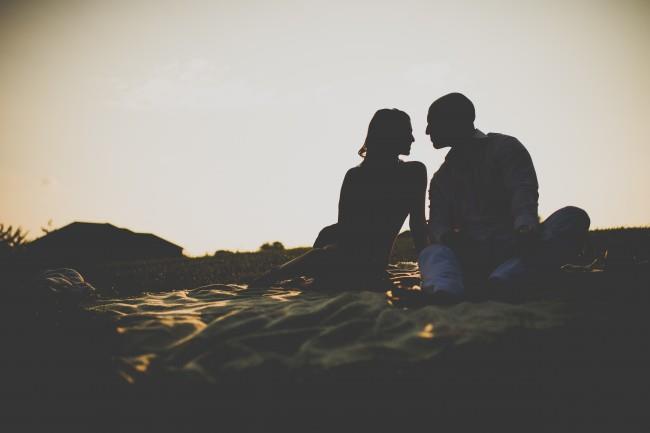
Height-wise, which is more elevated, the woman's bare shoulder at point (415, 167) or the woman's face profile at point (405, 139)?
the woman's face profile at point (405, 139)

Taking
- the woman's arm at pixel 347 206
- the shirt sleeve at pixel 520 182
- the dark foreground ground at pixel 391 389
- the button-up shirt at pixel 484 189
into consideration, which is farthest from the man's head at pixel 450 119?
the dark foreground ground at pixel 391 389

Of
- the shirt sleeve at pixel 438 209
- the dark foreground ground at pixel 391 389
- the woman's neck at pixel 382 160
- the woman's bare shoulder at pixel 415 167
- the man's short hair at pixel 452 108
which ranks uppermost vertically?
the man's short hair at pixel 452 108

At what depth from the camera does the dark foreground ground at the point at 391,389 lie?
1312 millimetres

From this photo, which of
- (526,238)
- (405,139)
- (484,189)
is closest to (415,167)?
(405,139)

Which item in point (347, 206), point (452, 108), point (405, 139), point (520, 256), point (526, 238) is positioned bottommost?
point (520, 256)

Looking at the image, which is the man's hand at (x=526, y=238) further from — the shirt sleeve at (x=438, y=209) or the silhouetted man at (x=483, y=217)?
the shirt sleeve at (x=438, y=209)

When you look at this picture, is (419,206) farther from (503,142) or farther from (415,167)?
(503,142)

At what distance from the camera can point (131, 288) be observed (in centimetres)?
497

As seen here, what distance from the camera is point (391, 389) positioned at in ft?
4.78

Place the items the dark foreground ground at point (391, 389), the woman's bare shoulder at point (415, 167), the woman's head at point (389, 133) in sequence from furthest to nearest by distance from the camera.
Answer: the woman's bare shoulder at point (415, 167)
the woman's head at point (389, 133)
the dark foreground ground at point (391, 389)

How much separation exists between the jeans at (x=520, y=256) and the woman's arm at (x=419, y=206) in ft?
2.67

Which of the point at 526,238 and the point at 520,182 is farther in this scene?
the point at 520,182

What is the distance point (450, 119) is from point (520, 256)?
1.39 m

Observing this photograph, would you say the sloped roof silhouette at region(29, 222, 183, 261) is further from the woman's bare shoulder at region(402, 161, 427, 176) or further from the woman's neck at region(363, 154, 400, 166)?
the woman's bare shoulder at region(402, 161, 427, 176)
